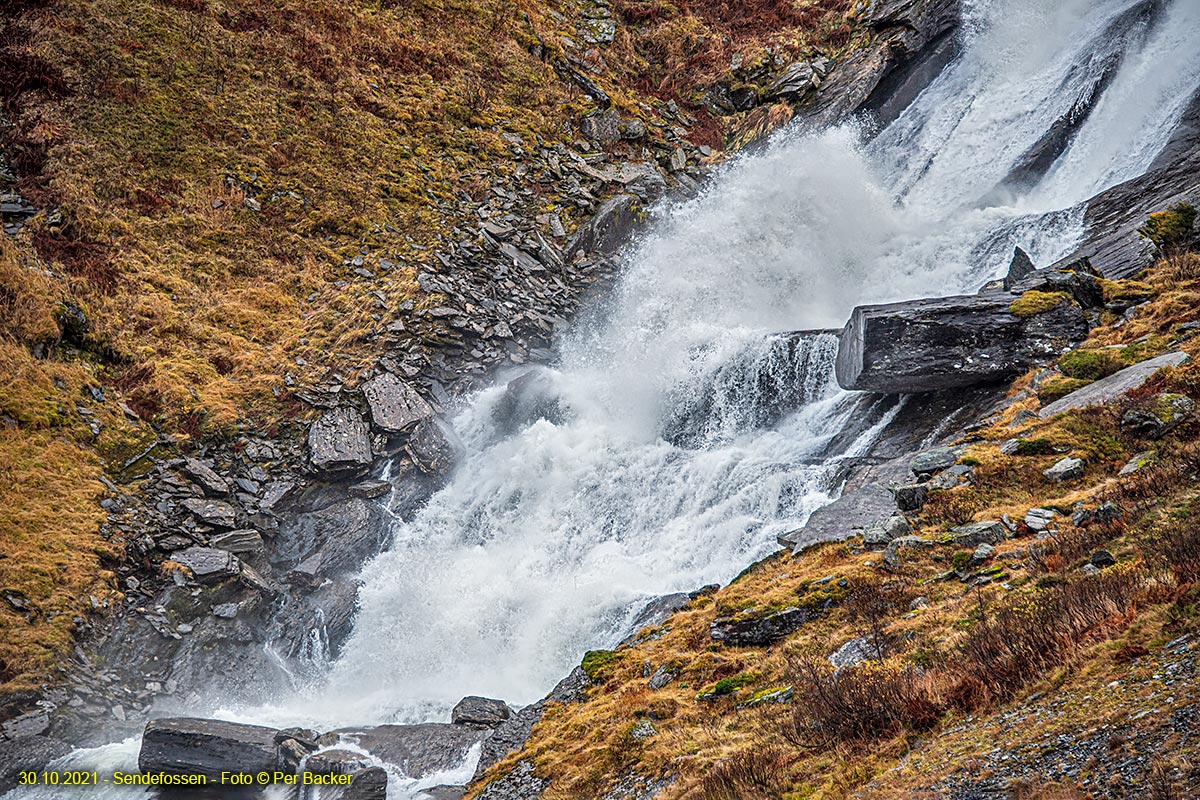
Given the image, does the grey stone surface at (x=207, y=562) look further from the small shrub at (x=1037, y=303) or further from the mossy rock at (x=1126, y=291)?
the mossy rock at (x=1126, y=291)

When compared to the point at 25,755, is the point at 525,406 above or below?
below

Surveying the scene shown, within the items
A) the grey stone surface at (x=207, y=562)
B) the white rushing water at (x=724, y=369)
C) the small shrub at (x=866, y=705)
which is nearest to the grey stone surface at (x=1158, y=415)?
the small shrub at (x=866, y=705)

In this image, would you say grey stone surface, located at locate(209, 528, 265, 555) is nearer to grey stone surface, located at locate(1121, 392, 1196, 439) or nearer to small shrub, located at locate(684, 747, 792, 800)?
small shrub, located at locate(684, 747, 792, 800)

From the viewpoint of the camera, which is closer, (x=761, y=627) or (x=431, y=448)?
(x=761, y=627)

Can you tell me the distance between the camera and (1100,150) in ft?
72.9

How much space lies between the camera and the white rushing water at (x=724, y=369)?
1547cm

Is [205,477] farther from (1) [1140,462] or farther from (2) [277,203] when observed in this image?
(1) [1140,462]

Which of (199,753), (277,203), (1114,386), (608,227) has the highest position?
(277,203)

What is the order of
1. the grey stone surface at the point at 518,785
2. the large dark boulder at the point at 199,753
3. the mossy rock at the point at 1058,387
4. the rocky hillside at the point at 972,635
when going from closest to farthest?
1. the rocky hillside at the point at 972,635
2. the grey stone surface at the point at 518,785
3. the large dark boulder at the point at 199,753
4. the mossy rock at the point at 1058,387

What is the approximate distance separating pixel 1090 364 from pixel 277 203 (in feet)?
76.6

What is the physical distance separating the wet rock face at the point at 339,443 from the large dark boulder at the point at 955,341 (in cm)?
1263

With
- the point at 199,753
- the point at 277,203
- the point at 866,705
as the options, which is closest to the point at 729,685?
the point at 866,705

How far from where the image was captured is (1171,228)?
14797mm

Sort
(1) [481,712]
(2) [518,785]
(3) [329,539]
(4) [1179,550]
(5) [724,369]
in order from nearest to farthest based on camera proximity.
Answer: (4) [1179,550]
(2) [518,785]
(1) [481,712]
(3) [329,539]
(5) [724,369]
